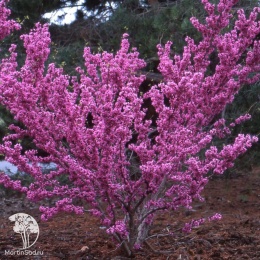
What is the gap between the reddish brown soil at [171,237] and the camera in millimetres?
3812

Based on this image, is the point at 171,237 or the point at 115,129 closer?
the point at 115,129

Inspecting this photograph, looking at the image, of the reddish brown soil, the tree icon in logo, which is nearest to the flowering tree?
the reddish brown soil

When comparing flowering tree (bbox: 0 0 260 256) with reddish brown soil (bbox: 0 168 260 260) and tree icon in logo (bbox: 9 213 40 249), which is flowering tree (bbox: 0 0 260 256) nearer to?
reddish brown soil (bbox: 0 168 260 260)

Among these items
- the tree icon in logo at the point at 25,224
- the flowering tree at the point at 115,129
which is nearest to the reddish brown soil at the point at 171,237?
the tree icon in logo at the point at 25,224

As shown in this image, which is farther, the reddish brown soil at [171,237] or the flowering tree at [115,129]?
the reddish brown soil at [171,237]

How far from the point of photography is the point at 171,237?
4.46m

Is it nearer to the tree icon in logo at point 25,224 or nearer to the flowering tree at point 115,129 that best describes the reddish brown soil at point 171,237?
the tree icon in logo at point 25,224

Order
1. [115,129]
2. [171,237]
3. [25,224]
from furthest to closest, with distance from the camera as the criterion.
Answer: [171,237] < [25,224] < [115,129]

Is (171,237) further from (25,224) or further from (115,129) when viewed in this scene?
(115,129)

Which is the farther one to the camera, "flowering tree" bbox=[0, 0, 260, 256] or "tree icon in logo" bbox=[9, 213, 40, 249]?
Result: "tree icon in logo" bbox=[9, 213, 40, 249]

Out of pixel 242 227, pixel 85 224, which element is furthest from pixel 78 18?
pixel 242 227

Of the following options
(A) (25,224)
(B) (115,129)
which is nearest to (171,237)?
(A) (25,224)

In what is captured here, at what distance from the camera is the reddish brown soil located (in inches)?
150

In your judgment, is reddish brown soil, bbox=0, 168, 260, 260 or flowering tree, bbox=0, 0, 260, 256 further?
reddish brown soil, bbox=0, 168, 260, 260
